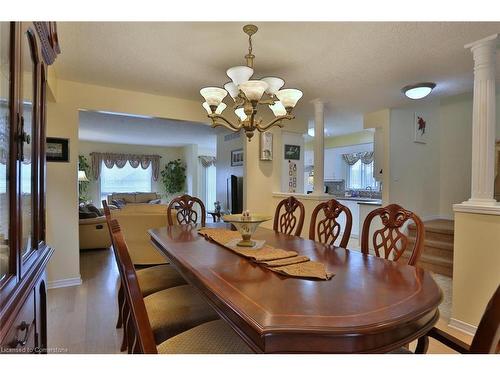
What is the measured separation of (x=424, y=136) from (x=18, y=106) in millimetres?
4880

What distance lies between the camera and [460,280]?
7.64 feet

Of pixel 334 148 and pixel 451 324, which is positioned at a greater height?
pixel 334 148

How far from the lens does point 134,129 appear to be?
648 centimetres

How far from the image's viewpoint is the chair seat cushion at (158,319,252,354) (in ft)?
4.00

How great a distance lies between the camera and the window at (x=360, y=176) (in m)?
6.63

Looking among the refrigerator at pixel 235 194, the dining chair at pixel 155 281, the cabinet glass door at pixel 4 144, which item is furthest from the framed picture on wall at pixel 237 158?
the cabinet glass door at pixel 4 144

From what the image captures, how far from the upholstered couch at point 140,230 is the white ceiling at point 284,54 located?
1.56 metres

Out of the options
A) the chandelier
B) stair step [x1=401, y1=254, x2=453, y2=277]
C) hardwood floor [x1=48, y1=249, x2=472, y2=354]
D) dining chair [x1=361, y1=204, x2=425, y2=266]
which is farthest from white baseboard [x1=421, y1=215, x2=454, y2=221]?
the chandelier

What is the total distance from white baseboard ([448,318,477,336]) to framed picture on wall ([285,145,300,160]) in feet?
10.0

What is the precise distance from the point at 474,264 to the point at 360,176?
4.75m

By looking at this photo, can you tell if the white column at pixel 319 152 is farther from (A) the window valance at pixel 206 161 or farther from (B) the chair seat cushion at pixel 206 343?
(A) the window valance at pixel 206 161

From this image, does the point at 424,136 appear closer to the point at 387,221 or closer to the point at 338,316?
the point at 387,221

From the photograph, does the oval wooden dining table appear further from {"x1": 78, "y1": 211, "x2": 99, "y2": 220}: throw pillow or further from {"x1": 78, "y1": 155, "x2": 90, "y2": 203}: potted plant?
{"x1": 78, "y1": 155, "x2": 90, "y2": 203}: potted plant
